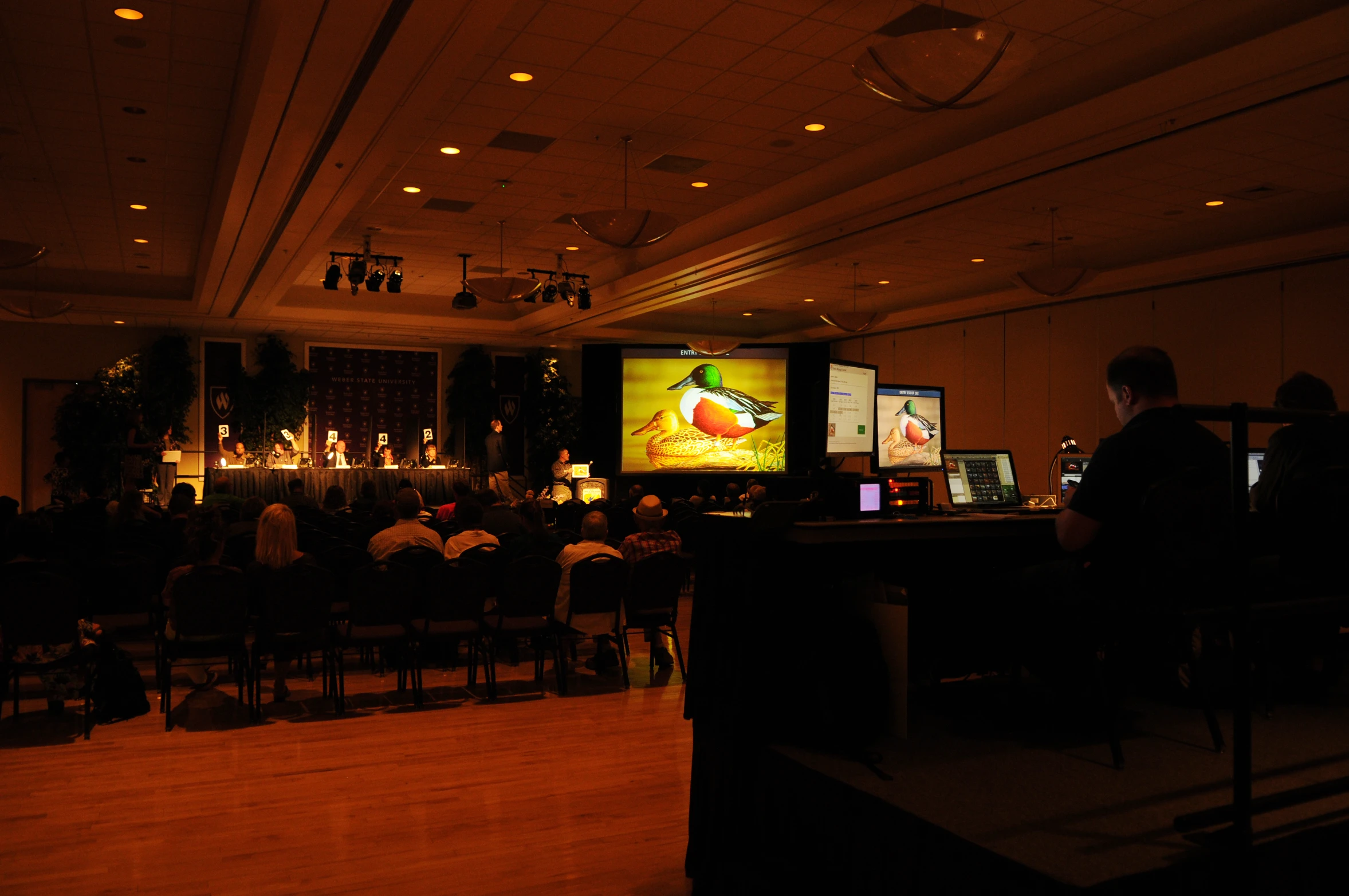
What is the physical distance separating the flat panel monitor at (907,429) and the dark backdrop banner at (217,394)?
1536 cm

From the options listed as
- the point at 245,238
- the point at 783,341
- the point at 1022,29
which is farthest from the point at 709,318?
the point at 1022,29

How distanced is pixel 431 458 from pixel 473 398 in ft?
5.28

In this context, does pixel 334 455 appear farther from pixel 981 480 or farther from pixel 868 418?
pixel 868 418

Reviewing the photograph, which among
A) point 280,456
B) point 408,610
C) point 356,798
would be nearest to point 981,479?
point 356,798

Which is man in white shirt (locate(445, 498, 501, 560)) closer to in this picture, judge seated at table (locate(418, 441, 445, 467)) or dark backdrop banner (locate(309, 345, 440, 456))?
judge seated at table (locate(418, 441, 445, 467))

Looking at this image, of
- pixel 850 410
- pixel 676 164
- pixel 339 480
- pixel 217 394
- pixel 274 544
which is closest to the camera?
pixel 850 410

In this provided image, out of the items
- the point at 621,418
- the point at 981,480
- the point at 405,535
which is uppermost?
the point at 621,418

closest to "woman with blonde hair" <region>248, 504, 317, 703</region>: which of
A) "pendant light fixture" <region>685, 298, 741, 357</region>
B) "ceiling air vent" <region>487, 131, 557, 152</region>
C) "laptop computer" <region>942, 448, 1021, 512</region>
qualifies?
"laptop computer" <region>942, 448, 1021, 512</region>

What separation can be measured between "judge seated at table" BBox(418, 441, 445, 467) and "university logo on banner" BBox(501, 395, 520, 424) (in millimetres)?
1535

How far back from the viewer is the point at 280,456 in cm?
1622

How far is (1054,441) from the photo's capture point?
14039 millimetres

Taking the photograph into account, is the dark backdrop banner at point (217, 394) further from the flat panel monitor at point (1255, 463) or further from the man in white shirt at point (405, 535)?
the flat panel monitor at point (1255, 463)

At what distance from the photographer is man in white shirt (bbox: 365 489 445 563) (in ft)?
21.8

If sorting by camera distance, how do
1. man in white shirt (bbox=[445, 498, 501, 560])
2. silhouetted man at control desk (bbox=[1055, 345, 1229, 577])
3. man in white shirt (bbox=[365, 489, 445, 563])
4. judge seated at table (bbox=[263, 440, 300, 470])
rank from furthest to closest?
judge seated at table (bbox=[263, 440, 300, 470])
man in white shirt (bbox=[445, 498, 501, 560])
man in white shirt (bbox=[365, 489, 445, 563])
silhouetted man at control desk (bbox=[1055, 345, 1229, 577])
